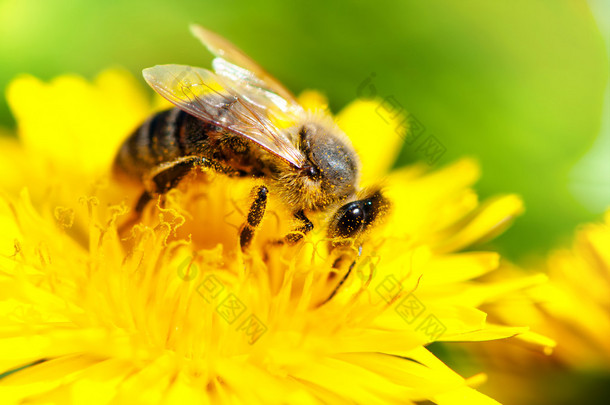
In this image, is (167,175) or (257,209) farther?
(167,175)

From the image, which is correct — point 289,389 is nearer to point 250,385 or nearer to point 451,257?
point 250,385

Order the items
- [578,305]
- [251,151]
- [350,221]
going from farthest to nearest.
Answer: [578,305] → [251,151] → [350,221]

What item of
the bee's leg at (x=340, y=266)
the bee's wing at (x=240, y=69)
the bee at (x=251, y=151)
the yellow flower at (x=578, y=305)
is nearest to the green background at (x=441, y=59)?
the yellow flower at (x=578, y=305)

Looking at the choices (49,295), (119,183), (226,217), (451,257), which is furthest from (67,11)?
(451,257)

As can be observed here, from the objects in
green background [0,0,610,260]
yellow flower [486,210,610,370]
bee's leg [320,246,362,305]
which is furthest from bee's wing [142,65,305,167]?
green background [0,0,610,260]

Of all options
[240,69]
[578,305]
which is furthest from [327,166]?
[578,305]

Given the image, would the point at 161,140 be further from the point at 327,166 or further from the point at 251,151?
the point at 327,166
